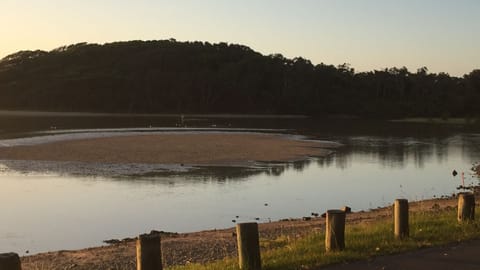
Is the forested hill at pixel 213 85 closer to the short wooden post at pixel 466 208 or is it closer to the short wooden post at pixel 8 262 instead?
the short wooden post at pixel 466 208

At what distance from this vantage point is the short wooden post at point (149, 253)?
22.8 feet

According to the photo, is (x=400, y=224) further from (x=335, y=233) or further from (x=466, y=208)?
(x=466, y=208)

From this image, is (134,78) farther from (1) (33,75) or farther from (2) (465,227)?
(2) (465,227)

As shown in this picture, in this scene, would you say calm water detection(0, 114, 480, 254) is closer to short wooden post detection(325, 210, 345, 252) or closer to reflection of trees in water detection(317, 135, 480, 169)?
reflection of trees in water detection(317, 135, 480, 169)

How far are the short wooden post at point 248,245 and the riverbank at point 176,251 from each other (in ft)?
11.2

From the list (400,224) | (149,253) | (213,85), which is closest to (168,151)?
(400,224)

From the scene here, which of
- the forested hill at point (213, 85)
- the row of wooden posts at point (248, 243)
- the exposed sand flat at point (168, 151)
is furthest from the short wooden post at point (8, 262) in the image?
the forested hill at point (213, 85)

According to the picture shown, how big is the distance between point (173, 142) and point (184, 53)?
410 ft

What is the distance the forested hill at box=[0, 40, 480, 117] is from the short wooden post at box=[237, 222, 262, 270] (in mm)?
127129

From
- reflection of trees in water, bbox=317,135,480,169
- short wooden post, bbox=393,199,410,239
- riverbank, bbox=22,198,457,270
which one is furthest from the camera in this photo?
reflection of trees in water, bbox=317,135,480,169

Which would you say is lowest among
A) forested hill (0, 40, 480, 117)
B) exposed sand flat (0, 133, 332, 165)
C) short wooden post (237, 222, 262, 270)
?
exposed sand flat (0, 133, 332, 165)

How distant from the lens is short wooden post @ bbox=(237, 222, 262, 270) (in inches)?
304

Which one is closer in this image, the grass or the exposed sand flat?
the grass

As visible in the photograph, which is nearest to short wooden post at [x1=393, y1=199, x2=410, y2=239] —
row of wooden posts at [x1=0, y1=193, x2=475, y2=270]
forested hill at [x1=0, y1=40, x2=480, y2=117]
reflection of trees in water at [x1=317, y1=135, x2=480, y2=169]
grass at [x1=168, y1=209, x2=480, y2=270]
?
row of wooden posts at [x1=0, y1=193, x2=475, y2=270]
